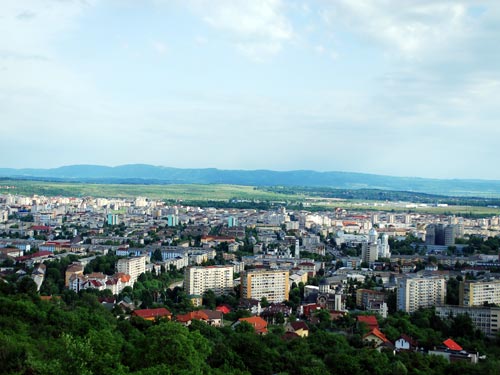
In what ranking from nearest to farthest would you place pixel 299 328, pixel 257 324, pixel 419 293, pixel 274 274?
1. pixel 299 328
2. pixel 257 324
3. pixel 419 293
4. pixel 274 274

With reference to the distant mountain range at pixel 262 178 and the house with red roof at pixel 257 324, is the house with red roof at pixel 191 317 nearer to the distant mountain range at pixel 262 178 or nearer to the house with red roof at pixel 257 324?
the house with red roof at pixel 257 324

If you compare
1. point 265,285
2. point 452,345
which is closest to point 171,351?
point 452,345

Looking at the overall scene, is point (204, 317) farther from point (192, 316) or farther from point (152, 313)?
point (152, 313)

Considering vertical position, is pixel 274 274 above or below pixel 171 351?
below

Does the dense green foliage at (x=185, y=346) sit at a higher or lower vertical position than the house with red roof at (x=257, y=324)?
higher

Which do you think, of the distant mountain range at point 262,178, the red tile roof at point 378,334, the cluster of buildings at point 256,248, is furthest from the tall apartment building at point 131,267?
the distant mountain range at point 262,178
